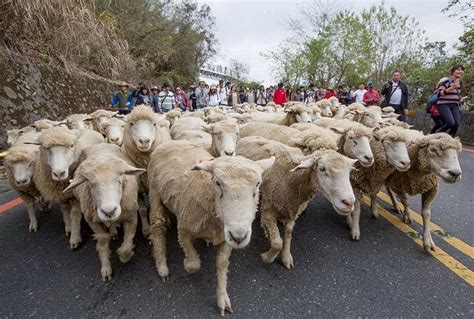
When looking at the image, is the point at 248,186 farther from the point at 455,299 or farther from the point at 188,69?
the point at 188,69

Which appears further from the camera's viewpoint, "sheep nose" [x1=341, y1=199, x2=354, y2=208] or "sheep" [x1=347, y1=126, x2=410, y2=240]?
"sheep" [x1=347, y1=126, x2=410, y2=240]

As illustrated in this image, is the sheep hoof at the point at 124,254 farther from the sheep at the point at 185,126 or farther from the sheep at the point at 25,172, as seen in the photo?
the sheep at the point at 185,126

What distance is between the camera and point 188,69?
2402 centimetres

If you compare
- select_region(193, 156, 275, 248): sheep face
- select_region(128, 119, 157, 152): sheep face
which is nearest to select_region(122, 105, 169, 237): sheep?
select_region(128, 119, 157, 152): sheep face

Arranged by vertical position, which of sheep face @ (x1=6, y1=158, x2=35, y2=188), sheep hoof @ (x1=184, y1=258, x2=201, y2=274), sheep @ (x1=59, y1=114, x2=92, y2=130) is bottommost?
sheep hoof @ (x1=184, y1=258, x2=201, y2=274)

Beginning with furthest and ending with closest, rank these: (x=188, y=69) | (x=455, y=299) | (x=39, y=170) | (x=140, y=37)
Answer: (x=188, y=69)
(x=140, y=37)
(x=39, y=170)
(x=455, y=299)

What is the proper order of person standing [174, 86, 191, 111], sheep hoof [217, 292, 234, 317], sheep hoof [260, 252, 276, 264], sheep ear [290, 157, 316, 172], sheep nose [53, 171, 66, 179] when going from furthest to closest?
person standing [174, 86, 191, 111], sheep nose [53, 171, 66, 179], sheep hoof [260, 252, 276, 264], sheep ear [290, 157, 316, 172], sheep hoof [217, 292, 234, 317]

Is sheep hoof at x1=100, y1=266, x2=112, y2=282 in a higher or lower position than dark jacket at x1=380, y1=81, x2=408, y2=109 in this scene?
lower

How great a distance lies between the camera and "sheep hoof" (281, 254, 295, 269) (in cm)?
240

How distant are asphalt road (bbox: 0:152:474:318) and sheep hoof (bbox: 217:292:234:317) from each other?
0.15 feet

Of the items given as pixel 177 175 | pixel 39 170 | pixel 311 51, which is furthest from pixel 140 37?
pixel 177 175

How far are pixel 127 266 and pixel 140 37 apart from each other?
1881 centimetres

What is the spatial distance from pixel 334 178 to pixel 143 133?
2086mm

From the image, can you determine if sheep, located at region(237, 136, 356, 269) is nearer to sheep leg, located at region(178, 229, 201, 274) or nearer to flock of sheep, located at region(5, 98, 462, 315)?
flock of sheep, located at region(5, 98, 462, 315)
